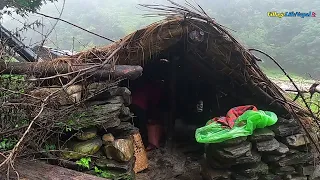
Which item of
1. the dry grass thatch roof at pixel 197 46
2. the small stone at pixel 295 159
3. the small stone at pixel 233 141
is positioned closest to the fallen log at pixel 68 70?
the dry grass thatch roof at pixel 197 46

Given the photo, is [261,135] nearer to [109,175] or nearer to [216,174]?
[216,174]

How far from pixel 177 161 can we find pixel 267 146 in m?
1.91

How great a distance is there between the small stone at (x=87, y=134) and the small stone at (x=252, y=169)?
2034 mm

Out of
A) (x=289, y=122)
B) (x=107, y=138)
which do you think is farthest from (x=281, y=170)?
(x=107, y=138)

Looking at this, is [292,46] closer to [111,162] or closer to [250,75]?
[250,75]

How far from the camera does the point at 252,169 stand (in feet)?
13.0

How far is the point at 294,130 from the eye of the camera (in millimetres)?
4281

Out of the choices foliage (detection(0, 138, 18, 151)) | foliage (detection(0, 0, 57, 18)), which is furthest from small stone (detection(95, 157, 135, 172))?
foliage (detection(0, 0, 57, 18))

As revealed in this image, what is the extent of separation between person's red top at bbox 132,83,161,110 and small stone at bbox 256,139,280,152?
2797 mm

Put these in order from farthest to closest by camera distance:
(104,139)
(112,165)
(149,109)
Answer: (149,109), (104,139), (112,165)

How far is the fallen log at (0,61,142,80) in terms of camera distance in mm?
3434

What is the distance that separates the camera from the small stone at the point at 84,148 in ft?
10.0

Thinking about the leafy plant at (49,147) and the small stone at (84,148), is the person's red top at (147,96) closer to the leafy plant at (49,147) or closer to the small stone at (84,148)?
the small stone at (84,148)

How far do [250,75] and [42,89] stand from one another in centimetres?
279
